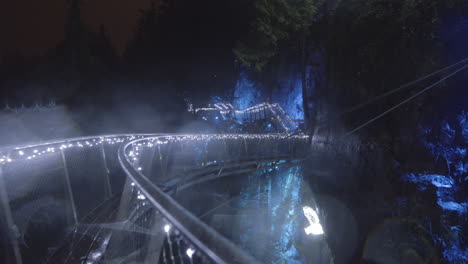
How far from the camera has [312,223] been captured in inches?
452

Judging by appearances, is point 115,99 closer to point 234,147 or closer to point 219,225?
point 234,147

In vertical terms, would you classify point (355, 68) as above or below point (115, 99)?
above

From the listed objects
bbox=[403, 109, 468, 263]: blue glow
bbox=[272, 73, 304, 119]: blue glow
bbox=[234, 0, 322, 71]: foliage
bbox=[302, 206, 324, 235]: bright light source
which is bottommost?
bbox=[302, 206, 324, 235]: bright light source

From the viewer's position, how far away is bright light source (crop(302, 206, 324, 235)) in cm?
1105

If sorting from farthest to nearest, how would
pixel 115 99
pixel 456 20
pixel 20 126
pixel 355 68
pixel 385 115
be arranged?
pixel 115 99 < pixel 355 68 < pixel 385 115 < pixel 20 126 < pixel 456 20

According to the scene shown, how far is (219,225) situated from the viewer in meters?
10.6

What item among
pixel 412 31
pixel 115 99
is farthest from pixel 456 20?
pixel 115 99

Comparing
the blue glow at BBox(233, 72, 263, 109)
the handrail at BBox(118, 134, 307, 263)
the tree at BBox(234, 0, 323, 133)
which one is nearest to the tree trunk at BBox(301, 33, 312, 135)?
the tree at BBox(234, 0, 323, 133)

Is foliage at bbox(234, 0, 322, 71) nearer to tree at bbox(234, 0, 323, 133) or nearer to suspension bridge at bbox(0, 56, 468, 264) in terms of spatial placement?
tree at bbox(234, 0, 323, 133)

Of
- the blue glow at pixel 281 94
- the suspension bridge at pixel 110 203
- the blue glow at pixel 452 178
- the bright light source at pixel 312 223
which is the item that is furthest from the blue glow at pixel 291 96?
the blue glow at pixel 452 178

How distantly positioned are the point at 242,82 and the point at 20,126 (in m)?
14.8

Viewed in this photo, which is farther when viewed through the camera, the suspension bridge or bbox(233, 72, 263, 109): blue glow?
bbox(233, 72, 263, 109): blue glow

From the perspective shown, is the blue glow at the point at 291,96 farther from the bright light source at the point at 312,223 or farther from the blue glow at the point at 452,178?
the blue glow at the point at 452,178

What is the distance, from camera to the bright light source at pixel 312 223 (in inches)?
435
